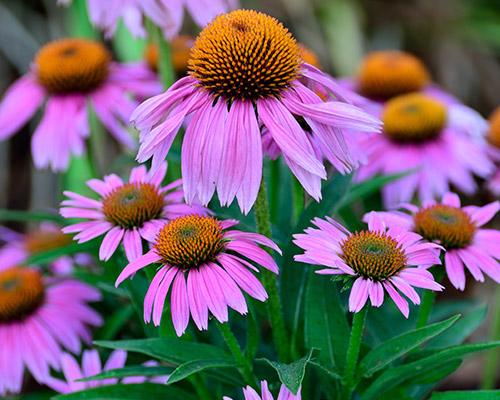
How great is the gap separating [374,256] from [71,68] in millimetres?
925

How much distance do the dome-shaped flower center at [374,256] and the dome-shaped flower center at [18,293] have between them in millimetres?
689

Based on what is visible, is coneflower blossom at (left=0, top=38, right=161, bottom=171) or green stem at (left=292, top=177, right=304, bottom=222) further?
coneflower blossom at (left=0, top=38, right=161, bottom=171)

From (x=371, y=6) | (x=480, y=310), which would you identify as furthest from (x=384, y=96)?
(x=371, y=6)

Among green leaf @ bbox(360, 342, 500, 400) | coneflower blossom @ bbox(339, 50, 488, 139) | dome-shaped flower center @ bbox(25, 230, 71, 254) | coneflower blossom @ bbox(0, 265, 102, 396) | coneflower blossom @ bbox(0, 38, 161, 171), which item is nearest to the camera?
green leaf @ bbox(360, 342, 500, 400)

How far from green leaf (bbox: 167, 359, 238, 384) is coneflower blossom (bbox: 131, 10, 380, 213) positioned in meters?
0.18

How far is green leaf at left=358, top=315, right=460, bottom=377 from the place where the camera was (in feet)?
2.25

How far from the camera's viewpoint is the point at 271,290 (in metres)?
0.80

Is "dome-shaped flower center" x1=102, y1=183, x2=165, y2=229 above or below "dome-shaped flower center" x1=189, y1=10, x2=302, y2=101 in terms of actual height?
below

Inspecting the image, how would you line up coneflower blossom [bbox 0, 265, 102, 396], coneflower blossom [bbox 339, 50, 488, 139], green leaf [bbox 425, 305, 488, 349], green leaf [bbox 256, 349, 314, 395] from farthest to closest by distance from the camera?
coneflower blossom [bbox 339, 50, 488, 139]
coneflower blossom [bbox 0, 265, 102, 396]
green leaf [bbox 425, 305, 488, 349]
green leaf [bbox 256, 349, 314, 395]

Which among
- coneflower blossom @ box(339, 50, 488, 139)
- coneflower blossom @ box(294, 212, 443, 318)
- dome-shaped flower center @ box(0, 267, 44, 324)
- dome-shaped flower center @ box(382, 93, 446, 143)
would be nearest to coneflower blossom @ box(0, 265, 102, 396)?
dome-shaped flower center @ box(0, 267, 44, 324)

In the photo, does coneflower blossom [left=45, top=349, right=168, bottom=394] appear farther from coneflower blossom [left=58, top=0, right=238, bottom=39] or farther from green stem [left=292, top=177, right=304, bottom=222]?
coneflower blossom [left=58, top=0, right=238, bottom=39]

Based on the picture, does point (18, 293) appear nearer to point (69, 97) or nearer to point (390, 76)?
point (69, 97)

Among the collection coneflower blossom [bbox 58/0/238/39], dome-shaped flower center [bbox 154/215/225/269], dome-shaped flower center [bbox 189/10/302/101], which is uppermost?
coneflower blossom [bbox 58/0/238/39]

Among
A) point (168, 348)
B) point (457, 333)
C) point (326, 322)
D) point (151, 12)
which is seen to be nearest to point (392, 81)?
point (151, 12)
